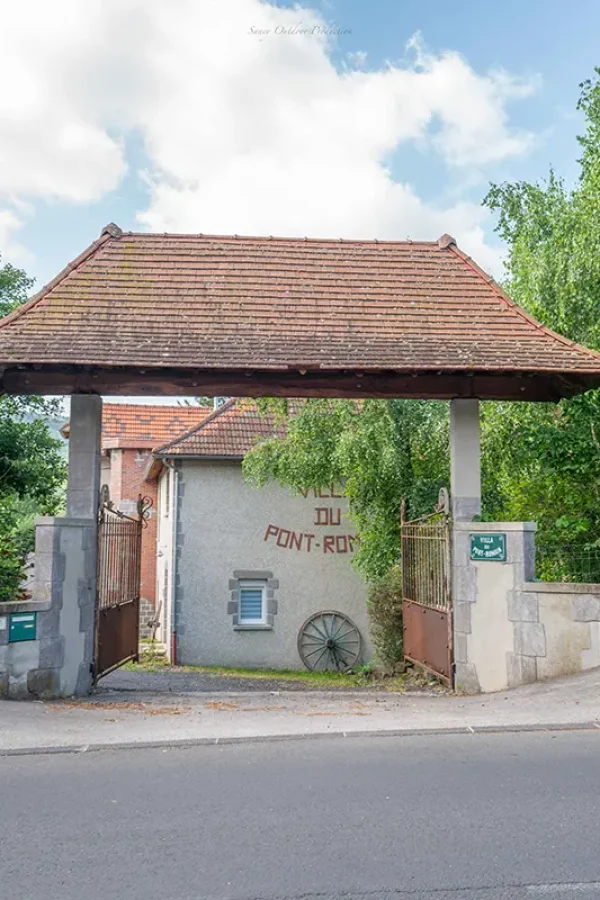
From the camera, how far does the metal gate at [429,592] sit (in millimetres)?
11508

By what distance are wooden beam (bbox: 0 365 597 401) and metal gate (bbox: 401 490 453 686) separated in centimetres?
147

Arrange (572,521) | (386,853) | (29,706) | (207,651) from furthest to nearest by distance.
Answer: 1. (207,651)
2. (572,521)
3. (29,706)
4. (386,853)

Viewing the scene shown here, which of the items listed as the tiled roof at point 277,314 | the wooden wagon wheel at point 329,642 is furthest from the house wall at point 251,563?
the tiled roof at point 277,314

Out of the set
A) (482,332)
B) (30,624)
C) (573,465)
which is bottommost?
(30,624)

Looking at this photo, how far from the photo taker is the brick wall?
2667 cm

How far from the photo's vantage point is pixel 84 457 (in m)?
11.4

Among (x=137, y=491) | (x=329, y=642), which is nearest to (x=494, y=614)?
(x=329, y=642)

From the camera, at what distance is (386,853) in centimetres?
468

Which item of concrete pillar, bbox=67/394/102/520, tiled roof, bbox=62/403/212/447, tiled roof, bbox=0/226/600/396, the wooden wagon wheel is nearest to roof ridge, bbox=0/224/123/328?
tiled roof, bbox=0/226/600/396

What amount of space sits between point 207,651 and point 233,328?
9.57m

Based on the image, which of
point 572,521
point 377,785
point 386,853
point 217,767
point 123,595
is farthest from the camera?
point 123,595

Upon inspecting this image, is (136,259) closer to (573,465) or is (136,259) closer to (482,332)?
(482,332)

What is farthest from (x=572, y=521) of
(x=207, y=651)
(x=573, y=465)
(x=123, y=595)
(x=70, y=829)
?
(x=207, y=651)

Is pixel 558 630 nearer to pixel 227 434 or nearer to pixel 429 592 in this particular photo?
pixel 429 592
